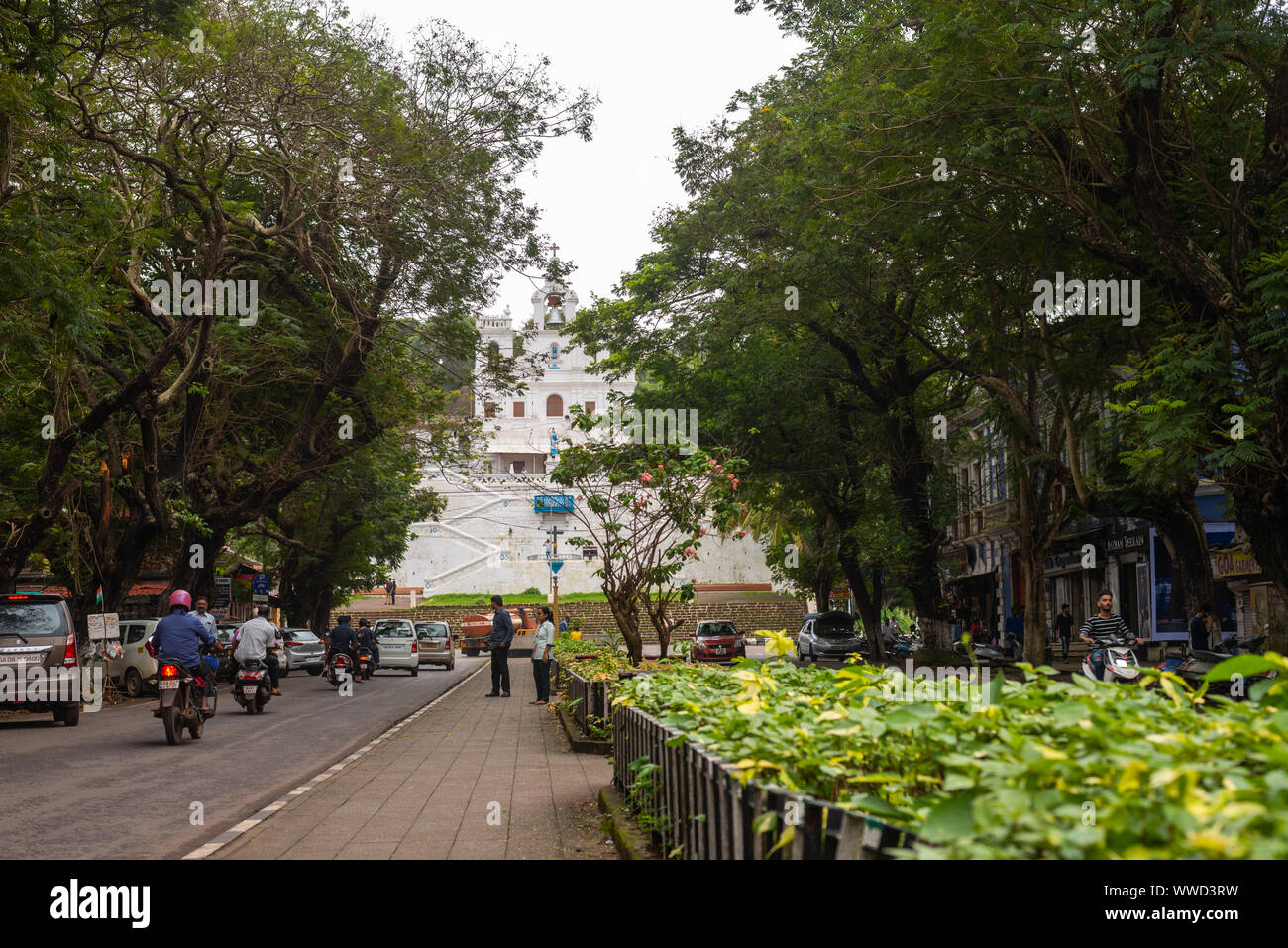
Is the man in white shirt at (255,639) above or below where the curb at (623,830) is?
above

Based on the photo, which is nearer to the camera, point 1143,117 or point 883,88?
point 1143,117

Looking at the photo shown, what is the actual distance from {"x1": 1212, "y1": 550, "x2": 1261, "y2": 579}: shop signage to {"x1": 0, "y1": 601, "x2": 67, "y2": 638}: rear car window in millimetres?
21926

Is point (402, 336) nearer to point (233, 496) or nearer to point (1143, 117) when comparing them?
point (233, 496)

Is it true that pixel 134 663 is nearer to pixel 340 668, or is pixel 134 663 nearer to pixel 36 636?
pixel 340 668

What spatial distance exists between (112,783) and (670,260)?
1920 cm

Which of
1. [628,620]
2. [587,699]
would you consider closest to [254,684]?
[628,620]

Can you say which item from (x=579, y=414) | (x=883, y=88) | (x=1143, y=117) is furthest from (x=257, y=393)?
(x=1143, y=117)

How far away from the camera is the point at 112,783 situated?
11.6m

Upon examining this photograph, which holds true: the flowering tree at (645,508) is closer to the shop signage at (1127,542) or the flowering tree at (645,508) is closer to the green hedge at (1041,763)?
the green hedge at (1041,763)

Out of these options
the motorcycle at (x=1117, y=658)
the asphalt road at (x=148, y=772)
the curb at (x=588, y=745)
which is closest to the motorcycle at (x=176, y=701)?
the asphalt road at (x=148, y=772)

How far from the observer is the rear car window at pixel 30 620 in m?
17.2

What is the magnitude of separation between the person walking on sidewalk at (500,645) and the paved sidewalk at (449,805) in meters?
6.05
